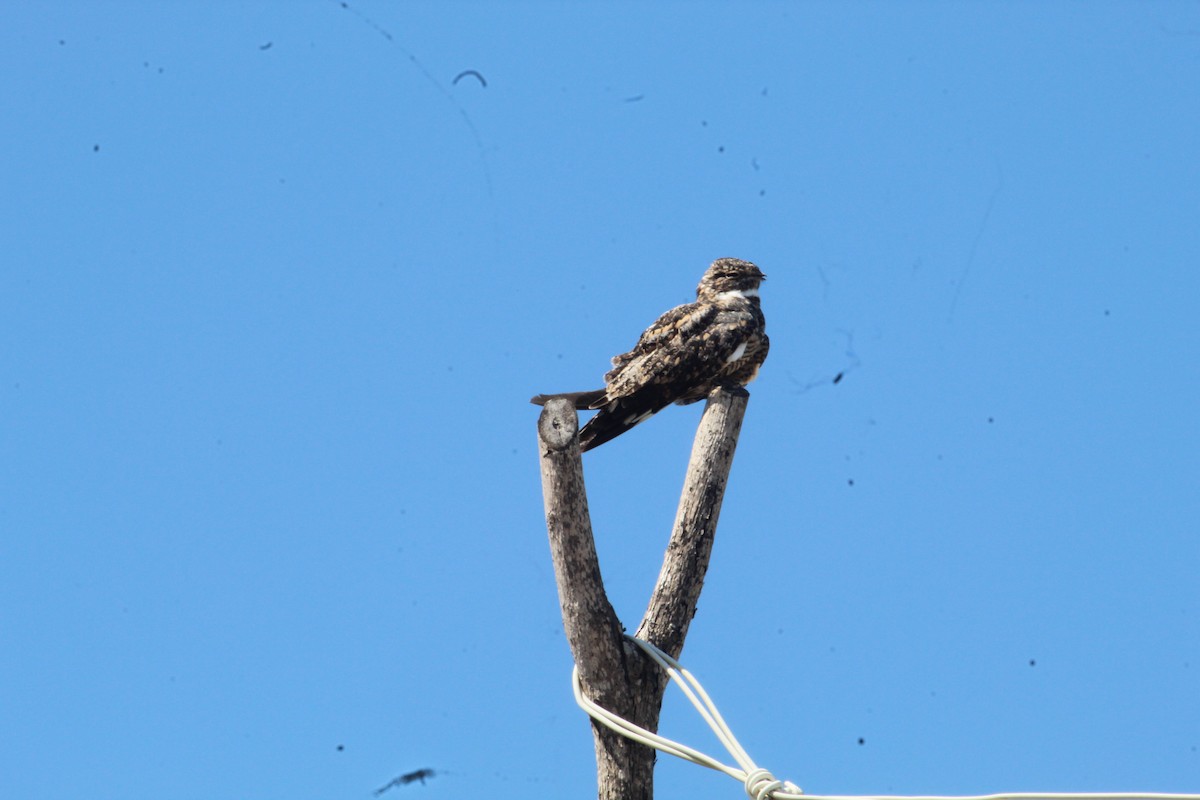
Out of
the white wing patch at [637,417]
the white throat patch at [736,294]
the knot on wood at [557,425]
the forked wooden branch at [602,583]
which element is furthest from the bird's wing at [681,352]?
the knot on wood at [557,425]

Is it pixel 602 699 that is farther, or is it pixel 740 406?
pixel 740 406

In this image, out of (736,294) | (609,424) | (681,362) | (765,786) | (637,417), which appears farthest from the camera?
(736,294)

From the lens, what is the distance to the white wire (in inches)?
116

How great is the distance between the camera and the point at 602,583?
13.6ft

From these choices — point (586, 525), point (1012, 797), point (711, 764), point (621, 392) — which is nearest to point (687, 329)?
point (621, 392)

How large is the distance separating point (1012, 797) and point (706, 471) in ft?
5.52

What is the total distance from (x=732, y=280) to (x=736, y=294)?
0.38ft

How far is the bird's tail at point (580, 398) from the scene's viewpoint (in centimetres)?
434

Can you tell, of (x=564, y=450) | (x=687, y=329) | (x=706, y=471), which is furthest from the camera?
(x=687, y=329)

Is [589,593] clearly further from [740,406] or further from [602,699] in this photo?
[740,406]

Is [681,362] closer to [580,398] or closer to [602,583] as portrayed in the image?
[580,398]

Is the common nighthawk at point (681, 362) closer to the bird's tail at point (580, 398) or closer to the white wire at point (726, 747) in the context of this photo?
the bird's tail at point (580, 398)

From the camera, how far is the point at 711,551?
4402 mm

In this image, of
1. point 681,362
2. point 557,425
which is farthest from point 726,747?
point 681,362
